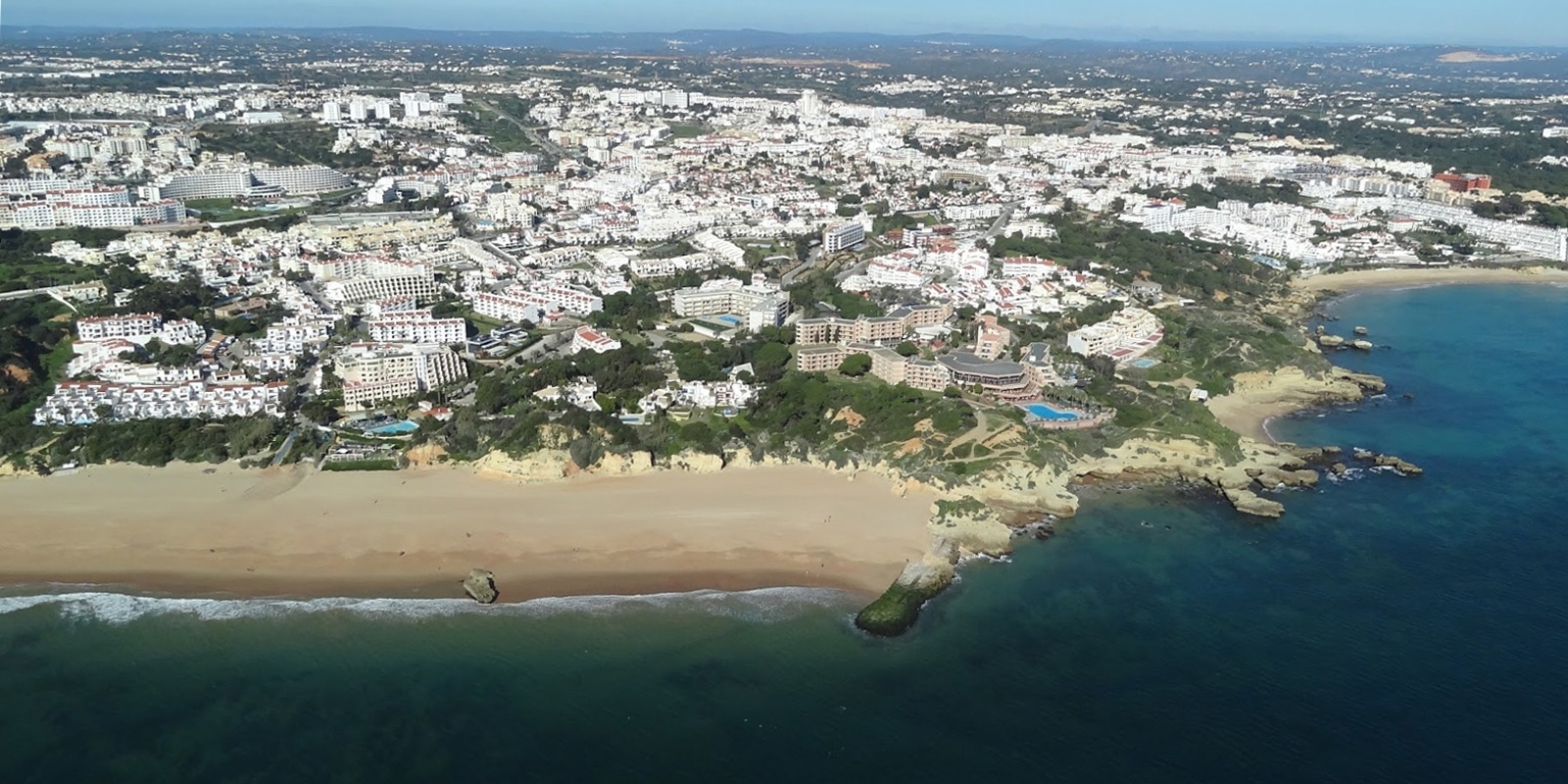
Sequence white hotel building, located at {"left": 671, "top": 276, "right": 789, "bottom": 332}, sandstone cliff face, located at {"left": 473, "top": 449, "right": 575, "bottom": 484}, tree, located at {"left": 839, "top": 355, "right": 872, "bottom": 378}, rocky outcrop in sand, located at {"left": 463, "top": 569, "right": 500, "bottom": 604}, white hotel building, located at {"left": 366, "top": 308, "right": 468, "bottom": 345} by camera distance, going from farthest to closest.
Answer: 1. white hotel building, located at {"left": 671, "top": 276, "right": 789, "bottom": 332}
2. white hotel building, located at {"left": 366, "top": 308, "right": 468, "bottom": 345}
3. tree, located at {"left": 839, "top": 355, "right": 872, "bottom": 378}
4. sandstone cliff face, located at {"left": 473, "top": 449, "right": 575, "bottom": 484}
5. rocky outcrop in sand, located at {"left": 463, "top": 569, "right": 500, "bottom": 604}

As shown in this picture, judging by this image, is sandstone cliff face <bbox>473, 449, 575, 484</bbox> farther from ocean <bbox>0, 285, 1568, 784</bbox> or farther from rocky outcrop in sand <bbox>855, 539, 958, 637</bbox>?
rocky outcrop in sand <bbox>855, 539, 958, 637</bbox>

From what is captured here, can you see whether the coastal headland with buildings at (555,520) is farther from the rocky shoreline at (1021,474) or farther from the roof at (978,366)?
the roof at (978,366)

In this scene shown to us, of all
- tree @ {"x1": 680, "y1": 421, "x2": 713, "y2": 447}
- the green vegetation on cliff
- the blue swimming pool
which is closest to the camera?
the green vegetation on cliff

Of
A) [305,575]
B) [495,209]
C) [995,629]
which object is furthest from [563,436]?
[495,209]

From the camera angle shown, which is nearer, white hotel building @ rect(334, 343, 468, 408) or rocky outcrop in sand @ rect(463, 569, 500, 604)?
rocky outcrop in sand @ rect(463, 569, 500, 604)

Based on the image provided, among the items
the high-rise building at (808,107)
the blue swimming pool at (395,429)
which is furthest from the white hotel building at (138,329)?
the high-rise building at (808,107)

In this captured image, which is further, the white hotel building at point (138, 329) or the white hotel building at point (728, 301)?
the white hotel building at point (728, 301)

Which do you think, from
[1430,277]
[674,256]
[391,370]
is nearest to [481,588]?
[391,370]

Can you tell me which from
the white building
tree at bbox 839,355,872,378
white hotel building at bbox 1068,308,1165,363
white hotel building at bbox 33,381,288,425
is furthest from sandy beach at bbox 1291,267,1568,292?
white hotel building at bbox 33,381,288,425
